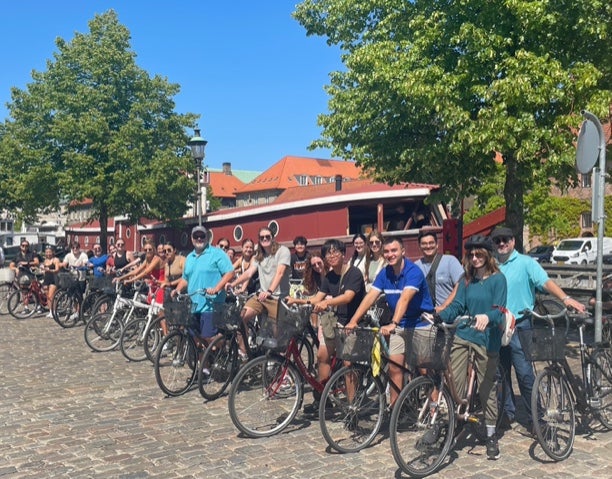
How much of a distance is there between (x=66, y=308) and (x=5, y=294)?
371cm

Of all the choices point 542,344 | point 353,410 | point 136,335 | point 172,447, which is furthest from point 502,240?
point 136,335

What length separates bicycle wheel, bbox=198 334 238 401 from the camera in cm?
741

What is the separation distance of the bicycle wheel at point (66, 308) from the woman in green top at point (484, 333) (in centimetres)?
1072

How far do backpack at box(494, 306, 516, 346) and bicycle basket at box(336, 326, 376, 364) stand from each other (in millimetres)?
1121

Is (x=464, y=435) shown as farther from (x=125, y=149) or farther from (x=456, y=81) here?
(x=125, y=149)

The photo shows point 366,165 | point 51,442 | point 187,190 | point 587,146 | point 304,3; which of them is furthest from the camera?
point 187,190

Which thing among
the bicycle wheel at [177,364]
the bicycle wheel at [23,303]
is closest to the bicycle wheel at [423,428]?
the bicycle wheel at [177,364]

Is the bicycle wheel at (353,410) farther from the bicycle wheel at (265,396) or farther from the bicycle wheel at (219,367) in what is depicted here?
the bicycle wheel at (219,367)

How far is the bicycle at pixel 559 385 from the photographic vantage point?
540 centimetres

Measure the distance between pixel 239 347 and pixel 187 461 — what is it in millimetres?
2637

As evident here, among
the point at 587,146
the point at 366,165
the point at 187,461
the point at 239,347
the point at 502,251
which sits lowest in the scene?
the point at 187,461

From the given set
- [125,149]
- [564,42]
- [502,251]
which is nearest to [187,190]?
[125,149]

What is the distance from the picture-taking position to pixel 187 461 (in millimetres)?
5543

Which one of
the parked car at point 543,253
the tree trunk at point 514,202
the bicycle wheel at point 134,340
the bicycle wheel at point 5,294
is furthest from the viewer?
the parked car at point 543,253
